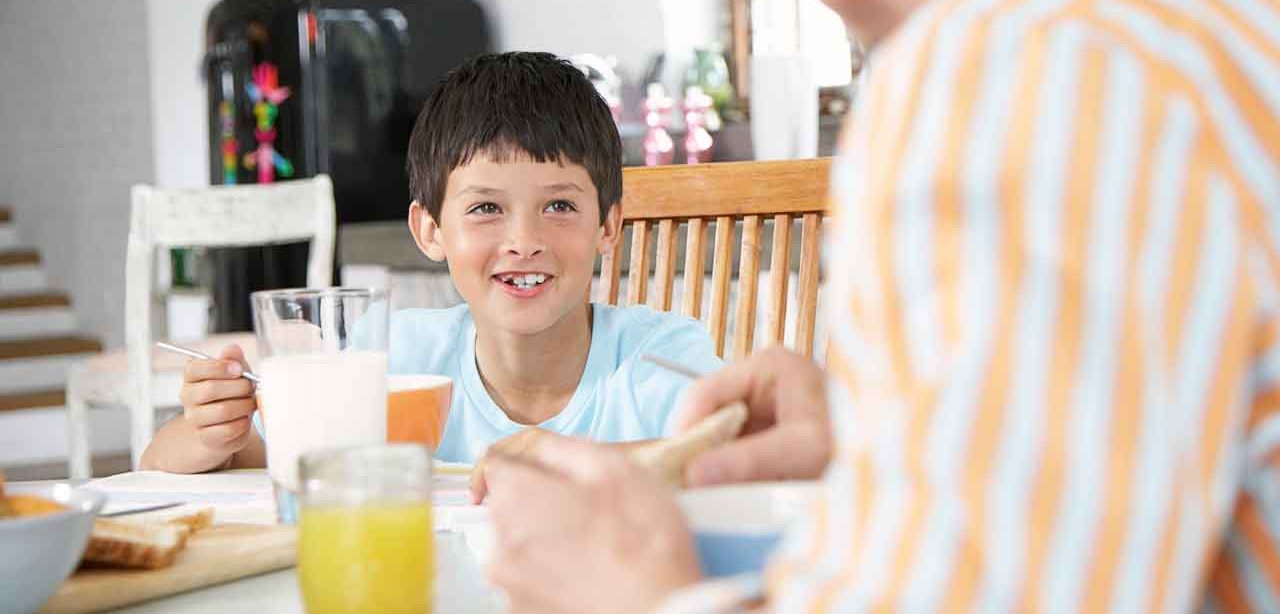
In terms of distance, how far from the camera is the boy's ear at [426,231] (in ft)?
5.35

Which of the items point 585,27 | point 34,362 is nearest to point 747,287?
point 585,27

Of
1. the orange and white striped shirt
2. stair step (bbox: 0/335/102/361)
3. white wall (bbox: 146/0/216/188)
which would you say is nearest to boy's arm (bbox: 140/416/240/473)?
the orange and white striped shirt

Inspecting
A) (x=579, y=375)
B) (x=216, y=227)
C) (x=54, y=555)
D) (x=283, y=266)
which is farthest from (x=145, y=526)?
(x=283, y=266)

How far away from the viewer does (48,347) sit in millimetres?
6219

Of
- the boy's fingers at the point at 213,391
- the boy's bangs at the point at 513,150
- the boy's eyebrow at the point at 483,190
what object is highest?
the boy's bangs at the point at 513,150

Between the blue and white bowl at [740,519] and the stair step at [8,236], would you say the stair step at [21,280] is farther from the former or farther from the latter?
the blue and white bowl at [740,519]

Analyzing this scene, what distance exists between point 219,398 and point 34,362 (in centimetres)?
534

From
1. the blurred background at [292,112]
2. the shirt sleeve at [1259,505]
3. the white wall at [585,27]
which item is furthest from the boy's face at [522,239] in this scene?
the white wall at [585,27]

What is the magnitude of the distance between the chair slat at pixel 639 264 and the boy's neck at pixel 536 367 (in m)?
0.07

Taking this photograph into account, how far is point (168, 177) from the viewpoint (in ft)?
18.8

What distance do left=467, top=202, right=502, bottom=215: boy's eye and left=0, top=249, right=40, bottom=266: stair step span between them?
5.62 metres

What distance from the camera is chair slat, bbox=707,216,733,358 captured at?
5.05 feet

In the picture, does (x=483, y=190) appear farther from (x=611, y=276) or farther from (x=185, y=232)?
(x=185, y=232)

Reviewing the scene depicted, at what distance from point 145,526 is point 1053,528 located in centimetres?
57
